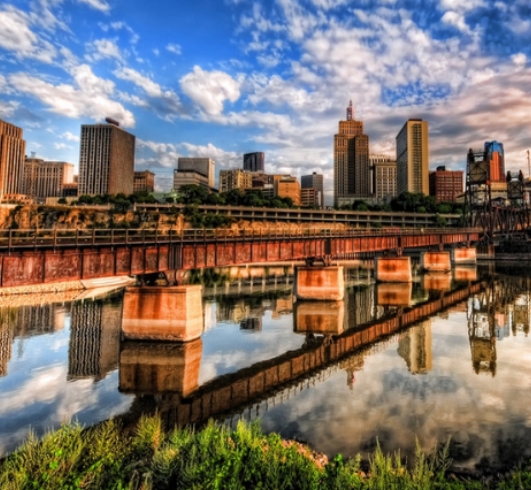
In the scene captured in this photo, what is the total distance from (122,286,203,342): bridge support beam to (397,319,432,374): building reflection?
16.9m

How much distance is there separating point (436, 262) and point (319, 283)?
53.0 m

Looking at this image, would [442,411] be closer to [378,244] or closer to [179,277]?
[179,277]

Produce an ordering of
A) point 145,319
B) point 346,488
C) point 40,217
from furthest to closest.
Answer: point 40,217 < point 145,319 < point 346,488

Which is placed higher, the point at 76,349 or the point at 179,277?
the point at 179,277

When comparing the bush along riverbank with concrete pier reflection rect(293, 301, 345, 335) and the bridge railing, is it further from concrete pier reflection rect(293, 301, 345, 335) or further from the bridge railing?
concrete pier reflection rect(293, 301, 345, 335)

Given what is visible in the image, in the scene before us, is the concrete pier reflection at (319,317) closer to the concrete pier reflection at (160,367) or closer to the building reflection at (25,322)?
the concrete pier reflection at (160,367)

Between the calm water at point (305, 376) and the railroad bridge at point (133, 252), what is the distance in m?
6.56

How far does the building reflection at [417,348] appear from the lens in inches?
992

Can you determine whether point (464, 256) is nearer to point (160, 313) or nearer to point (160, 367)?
point (160, 313)

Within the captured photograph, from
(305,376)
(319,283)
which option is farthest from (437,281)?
(305,376)

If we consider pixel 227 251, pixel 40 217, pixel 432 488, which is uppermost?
pixel 40 217

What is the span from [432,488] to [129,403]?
16.0 metres

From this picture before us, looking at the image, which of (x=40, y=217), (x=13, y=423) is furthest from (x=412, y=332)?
(x=40, y=217)

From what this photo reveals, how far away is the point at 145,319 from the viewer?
29.5 metres
